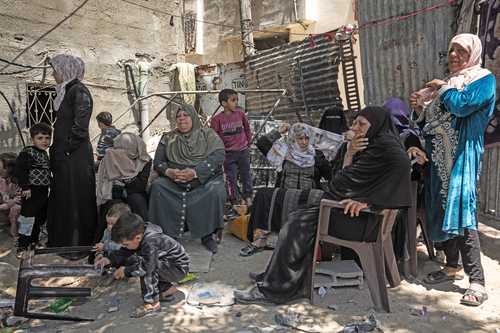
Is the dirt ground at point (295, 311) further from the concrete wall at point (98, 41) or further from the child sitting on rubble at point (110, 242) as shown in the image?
the concrete wall at point (98, 41)

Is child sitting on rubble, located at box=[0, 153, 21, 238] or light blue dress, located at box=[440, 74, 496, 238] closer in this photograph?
light blue dress, located at box=[440, 74, 496, 238]

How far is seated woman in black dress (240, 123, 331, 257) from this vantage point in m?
3.97

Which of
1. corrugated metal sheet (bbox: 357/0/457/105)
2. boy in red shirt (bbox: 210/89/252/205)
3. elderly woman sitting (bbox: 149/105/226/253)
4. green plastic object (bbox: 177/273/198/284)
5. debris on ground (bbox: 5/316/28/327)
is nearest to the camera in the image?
debris on ground (bbox: 5/316/28/327)

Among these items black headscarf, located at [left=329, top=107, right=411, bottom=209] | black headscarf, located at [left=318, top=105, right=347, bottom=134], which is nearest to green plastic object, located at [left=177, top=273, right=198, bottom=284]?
black headscarf, located at [left=329, top=107, right=411, bottom=209]

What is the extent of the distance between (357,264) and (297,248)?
775 mm

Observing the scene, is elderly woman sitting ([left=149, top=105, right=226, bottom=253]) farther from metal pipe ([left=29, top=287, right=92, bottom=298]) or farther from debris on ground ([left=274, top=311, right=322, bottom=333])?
debris on ground ([left=274, top=311, right=322, bottom=333])

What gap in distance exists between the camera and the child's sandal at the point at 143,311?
2.99 meters

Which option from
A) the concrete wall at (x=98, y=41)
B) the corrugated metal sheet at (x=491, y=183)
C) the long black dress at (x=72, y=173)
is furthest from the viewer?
the concrete wall at (x=98, y=41)

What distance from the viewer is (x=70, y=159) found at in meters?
3.86

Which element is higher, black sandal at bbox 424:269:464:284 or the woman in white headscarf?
→ the woman in white headscarf

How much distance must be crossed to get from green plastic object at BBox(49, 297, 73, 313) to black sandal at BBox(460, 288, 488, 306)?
2.85m

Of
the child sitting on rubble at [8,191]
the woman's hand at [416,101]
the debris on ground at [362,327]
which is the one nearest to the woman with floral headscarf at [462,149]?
the woman's hand at [416,101]

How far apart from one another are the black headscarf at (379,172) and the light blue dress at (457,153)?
410 mm

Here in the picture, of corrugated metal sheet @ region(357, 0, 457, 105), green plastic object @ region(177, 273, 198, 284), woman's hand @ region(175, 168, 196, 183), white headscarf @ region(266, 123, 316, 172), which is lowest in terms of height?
green plastic object @ region(177, 273, 198, 284)
